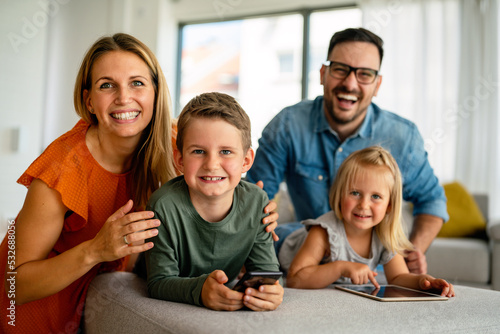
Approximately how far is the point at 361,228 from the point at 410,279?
0.23m

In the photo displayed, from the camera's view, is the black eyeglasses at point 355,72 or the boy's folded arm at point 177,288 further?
the black eyeglasses at point 355,72

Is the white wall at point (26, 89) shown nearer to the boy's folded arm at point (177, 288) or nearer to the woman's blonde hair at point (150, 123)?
the woman's blonde hair at point (150, 123)

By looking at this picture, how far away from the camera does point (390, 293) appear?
140 cm

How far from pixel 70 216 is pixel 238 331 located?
0.73 metres

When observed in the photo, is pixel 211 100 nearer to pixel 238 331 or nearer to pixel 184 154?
pixel 184 154

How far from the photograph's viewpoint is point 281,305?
3.96 ft

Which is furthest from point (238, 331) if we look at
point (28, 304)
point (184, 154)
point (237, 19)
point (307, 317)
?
point (237, 19)

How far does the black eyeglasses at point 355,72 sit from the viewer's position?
2051mm

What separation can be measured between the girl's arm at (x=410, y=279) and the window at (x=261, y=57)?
14.5 feet

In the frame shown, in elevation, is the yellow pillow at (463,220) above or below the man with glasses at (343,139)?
below

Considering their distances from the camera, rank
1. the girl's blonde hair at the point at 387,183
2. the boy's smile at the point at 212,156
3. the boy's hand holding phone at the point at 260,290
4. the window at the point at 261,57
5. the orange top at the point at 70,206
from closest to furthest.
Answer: the boy's hand holding phone at the point at 260,290, the boy's smile at the point at 212,156, the orange top at the point at 70,206, the girl's blonde hair at the point at 387,183, the window at the point at 261,57

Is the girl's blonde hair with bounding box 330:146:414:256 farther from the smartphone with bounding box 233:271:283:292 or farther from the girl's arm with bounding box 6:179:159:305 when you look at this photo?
the girl's arm with bounding box 6:179:159:305

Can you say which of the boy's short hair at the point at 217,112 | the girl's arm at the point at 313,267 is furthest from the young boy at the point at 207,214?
the girl's arm at the point at 313,267

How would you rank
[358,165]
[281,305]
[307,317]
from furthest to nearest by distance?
[358,165] < [281,305] < [307,317]
